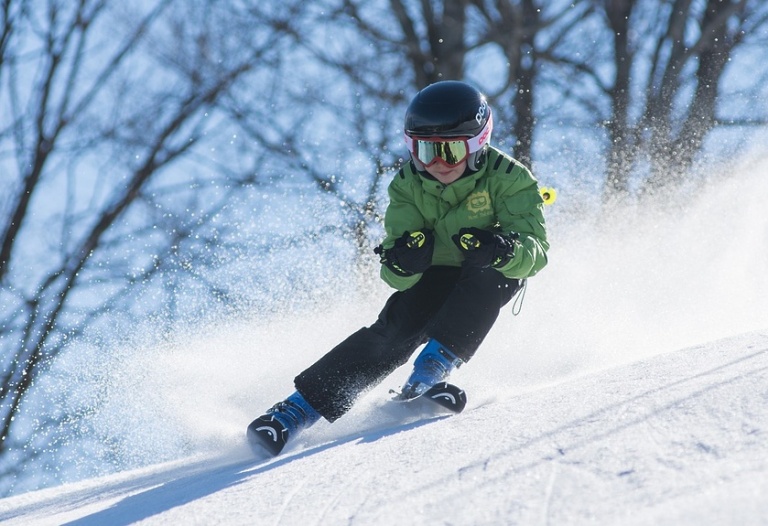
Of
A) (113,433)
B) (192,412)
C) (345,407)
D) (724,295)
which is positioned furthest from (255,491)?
(113,433)

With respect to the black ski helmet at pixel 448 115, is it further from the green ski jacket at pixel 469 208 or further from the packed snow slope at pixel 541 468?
the packed snow slope at pixel 541 468

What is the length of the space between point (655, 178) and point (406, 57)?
436 centimetres

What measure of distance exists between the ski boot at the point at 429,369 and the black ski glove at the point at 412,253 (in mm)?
294

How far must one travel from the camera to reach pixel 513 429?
94.0 inches

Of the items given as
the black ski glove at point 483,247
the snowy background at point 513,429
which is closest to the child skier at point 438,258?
the black ski glove at point 483,247

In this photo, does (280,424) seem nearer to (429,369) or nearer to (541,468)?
(429,369)

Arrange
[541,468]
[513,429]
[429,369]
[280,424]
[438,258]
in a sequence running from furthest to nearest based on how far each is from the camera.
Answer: [438,258]
[429,369]
[280,424]
[513,429]
[541,468]

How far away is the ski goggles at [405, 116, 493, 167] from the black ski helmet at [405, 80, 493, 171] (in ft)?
0.05

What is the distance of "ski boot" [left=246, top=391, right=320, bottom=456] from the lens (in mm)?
3109

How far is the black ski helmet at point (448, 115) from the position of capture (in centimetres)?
343

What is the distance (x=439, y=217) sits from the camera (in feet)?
12.0

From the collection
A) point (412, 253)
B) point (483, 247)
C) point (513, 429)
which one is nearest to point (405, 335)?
point (412, 253)

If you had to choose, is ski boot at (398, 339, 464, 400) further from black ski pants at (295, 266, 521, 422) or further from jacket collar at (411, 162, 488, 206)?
jacket collar at (411, 162, 488, 206)

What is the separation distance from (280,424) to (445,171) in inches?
46.9
